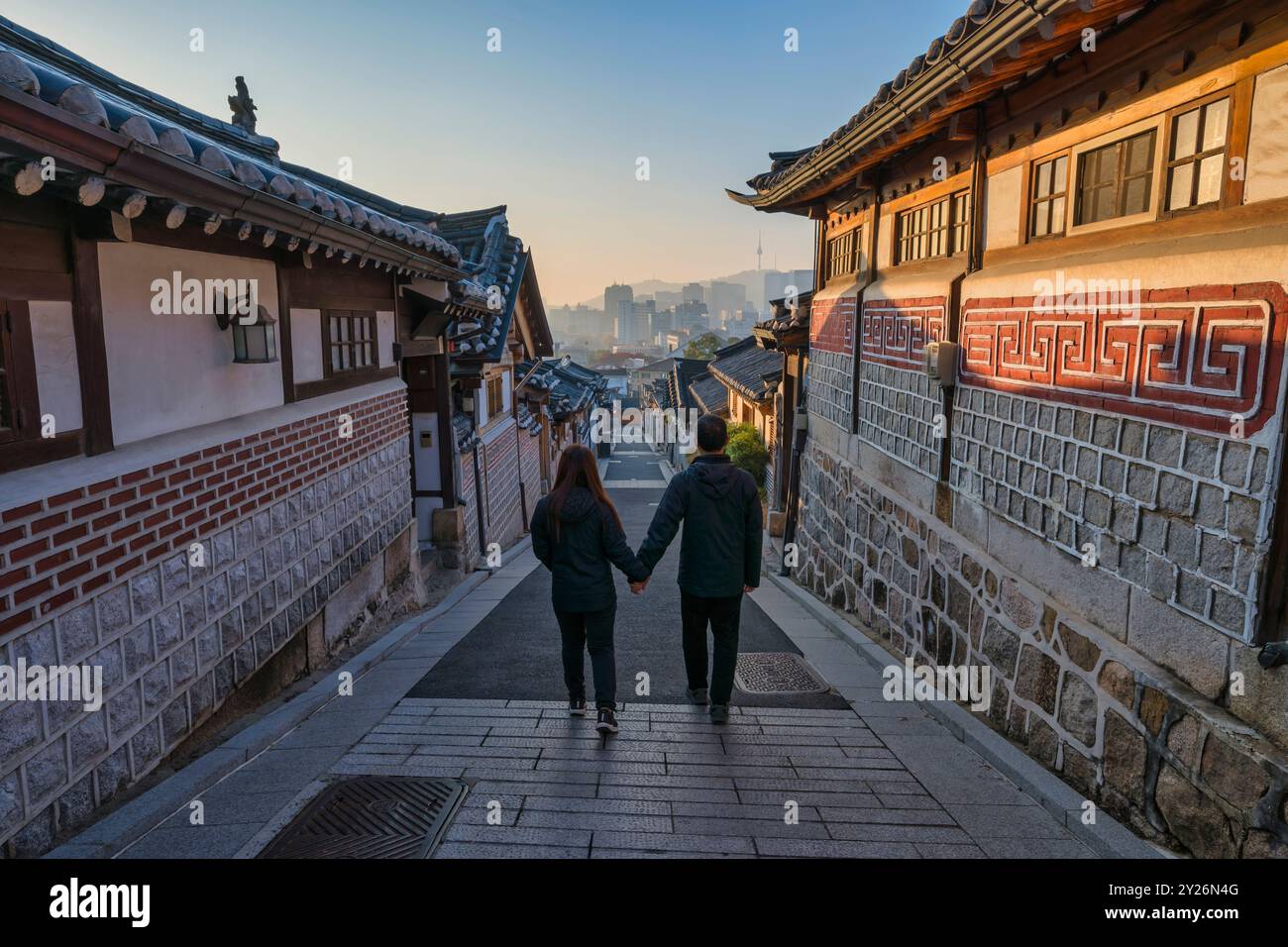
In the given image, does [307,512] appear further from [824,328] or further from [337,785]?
[824,328]

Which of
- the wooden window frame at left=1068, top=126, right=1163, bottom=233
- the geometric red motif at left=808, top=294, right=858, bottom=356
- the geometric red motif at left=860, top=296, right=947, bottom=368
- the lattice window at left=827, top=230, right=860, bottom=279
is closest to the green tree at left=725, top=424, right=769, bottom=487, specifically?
the geometric red motif at left=808, top=294, right=858, bottom=356

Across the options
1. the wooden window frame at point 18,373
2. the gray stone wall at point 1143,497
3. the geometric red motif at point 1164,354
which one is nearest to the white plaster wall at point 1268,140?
the geometric red motif at point 1164,354

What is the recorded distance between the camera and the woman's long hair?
4941 millimetres

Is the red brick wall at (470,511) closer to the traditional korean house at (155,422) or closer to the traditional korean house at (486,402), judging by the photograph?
the traditional korean house at (486,402)

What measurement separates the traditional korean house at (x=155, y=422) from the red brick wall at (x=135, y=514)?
1 cm

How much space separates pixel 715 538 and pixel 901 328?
13.8 ft

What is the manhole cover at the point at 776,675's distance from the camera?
21.3 ft

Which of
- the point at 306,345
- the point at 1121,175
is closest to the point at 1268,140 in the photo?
the point at 1121,175

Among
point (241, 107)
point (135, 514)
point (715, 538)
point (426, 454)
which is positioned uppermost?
point (241, 107)

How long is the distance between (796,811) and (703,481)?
2.04 metres

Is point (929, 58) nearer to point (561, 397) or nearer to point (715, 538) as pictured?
point (715, 538)

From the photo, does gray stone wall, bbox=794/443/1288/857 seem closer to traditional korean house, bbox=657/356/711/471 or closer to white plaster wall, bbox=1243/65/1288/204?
white plaster wall, bbox=1243/65/1288/204

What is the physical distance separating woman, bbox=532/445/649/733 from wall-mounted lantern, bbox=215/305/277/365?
2421 millimetres

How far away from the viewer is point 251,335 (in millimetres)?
5598
